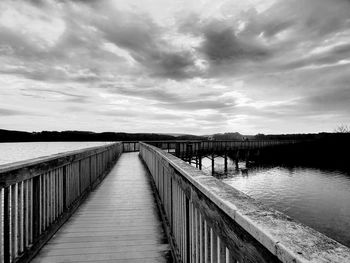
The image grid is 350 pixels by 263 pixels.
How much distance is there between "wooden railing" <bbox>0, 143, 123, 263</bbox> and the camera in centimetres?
266

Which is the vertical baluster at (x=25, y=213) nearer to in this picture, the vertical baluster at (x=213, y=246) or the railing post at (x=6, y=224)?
the railing post at (x=6, y=224)

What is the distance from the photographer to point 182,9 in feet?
41.0

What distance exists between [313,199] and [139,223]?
73.9 ft

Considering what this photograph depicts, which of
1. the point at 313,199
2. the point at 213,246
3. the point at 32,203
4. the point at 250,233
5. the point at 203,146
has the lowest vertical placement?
the point at 313,199

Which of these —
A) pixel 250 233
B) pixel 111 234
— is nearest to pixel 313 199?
pixel 111 234

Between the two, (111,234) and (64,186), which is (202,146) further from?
(111,234)

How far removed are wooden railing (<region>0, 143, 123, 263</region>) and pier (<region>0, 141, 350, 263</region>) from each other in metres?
0.01

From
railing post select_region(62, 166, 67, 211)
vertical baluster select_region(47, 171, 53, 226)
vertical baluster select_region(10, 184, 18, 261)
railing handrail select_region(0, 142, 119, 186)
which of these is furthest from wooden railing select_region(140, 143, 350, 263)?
railing post select_region(62, 166, 67, 211)

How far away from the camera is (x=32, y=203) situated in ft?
10.7

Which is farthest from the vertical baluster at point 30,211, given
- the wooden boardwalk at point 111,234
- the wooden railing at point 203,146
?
the wooden railing at point 203,146

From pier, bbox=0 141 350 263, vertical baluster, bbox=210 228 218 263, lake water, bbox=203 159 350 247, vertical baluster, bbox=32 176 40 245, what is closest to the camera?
pier, bbox=0 141 350 263

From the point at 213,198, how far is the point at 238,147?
47.4 meters

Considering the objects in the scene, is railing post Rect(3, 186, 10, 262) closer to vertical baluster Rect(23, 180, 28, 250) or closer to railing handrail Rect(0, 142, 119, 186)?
railing handrail Rect(0, 142, 119, 186)

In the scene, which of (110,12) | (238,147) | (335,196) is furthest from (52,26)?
(238,147)
